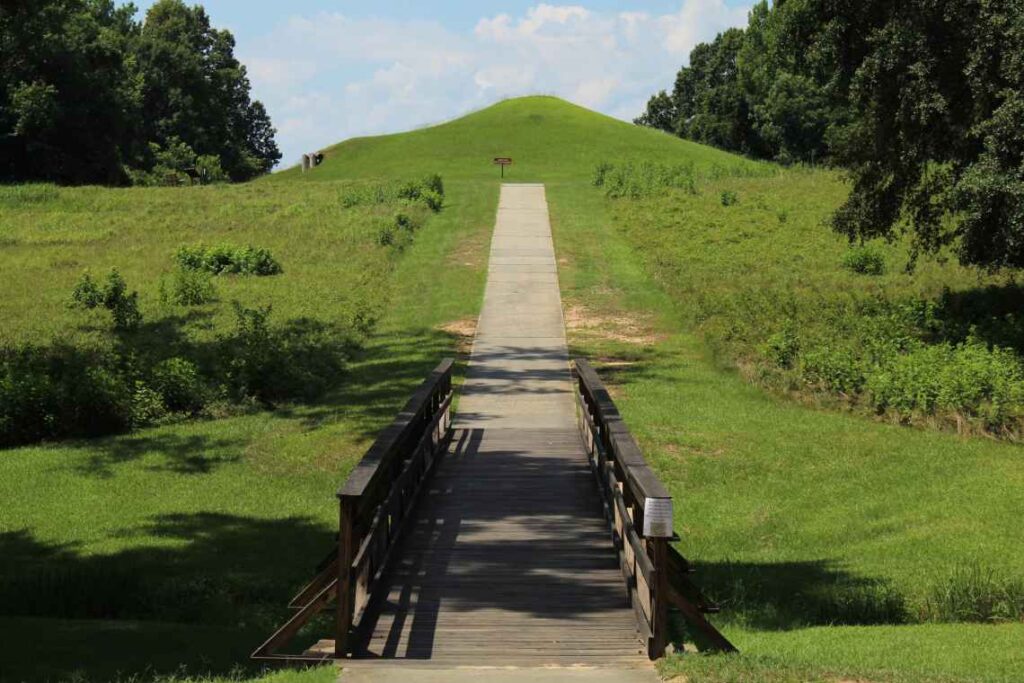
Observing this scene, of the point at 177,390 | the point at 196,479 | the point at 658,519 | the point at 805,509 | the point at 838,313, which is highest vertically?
the point at 658,519

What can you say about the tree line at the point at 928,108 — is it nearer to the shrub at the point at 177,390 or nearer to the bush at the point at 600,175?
the shrub at the point at 177,390

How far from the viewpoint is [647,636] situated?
8383mm

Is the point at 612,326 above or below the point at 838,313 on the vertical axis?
below

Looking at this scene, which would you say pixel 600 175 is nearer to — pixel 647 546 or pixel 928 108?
pixel 928 108

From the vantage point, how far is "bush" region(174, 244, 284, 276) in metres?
34.5

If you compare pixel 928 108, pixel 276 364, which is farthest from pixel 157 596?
pixel 928 108

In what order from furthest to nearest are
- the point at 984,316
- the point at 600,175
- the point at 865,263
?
the point at 600,175 → the point at 865,263 → the point at 984,316

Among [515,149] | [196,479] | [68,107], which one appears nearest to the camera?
[196,479]

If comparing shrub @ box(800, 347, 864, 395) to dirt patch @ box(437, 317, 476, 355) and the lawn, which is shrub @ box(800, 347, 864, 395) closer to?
dirt patch @ box(437, 317, 476, 355)

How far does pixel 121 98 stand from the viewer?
74.4 meters

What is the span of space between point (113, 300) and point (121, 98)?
50747mm

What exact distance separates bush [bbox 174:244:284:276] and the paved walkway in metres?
15.4

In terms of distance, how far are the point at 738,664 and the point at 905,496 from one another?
8887 millimetres

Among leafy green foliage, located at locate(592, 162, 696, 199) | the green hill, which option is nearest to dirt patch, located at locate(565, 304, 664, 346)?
leafy green foliage, located at locate(592, 162, 696, 199)
